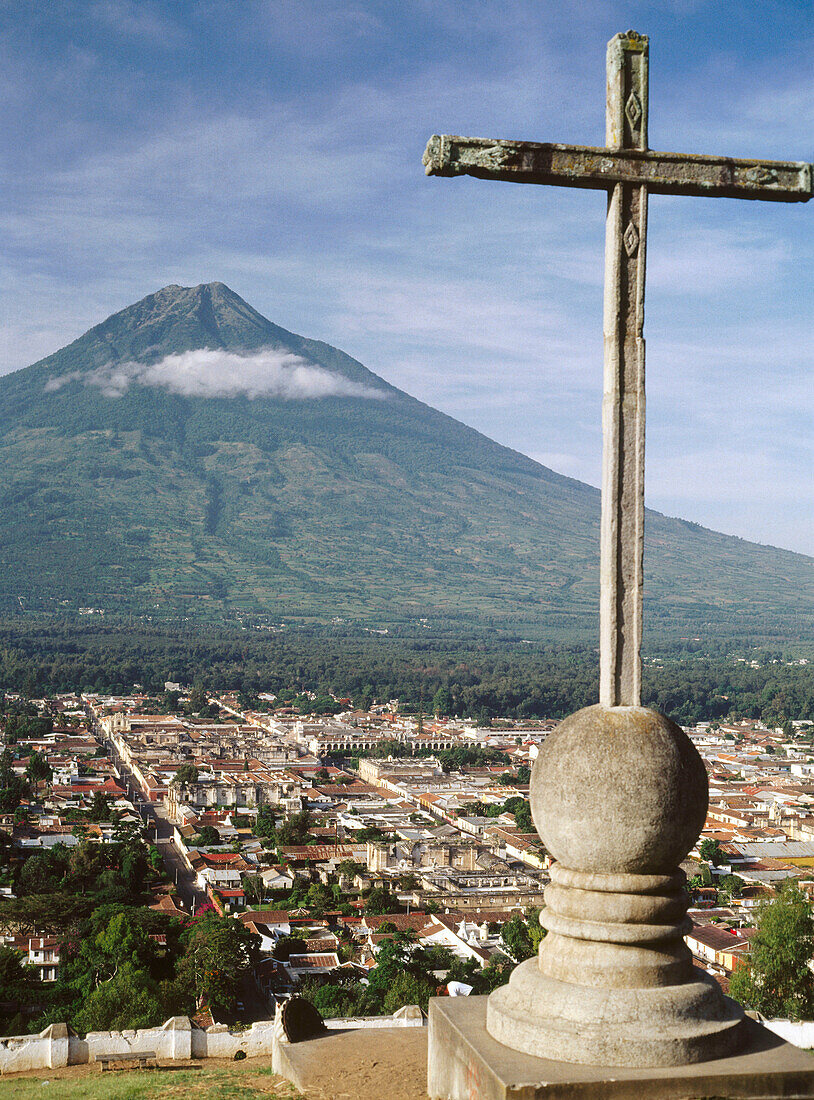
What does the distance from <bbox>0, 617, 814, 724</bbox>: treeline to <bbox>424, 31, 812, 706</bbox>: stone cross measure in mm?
91356

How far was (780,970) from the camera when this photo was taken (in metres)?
13.0

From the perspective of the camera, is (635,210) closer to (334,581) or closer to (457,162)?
(457,162)

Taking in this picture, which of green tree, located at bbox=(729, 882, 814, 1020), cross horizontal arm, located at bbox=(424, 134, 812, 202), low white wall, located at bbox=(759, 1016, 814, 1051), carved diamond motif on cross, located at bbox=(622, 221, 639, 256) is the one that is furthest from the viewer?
green tree, located at bbox=(729, 882, 814, 1020)

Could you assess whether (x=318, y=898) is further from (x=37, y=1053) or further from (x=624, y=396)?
(x=624, y=396)

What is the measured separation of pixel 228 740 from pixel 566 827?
75705 millimetres

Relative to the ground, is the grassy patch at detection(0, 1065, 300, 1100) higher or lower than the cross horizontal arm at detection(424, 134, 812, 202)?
lower

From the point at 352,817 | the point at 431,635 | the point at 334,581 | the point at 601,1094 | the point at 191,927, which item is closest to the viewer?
the point at 601,1094

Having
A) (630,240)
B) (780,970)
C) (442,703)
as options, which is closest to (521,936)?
(780,970)

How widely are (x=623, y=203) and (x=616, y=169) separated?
0.15 metres

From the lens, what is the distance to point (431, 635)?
164 metres

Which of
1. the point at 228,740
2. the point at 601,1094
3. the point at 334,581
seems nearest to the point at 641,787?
the point at 601,1094

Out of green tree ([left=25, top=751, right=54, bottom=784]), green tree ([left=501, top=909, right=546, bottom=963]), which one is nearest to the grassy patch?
green tree ([left=501, top=909, right=546, bottom=963])

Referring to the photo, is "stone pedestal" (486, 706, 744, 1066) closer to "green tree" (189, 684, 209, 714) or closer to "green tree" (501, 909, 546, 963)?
"green tree" (501, 909, 546, 963)

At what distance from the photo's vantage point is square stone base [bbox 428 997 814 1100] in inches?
181
